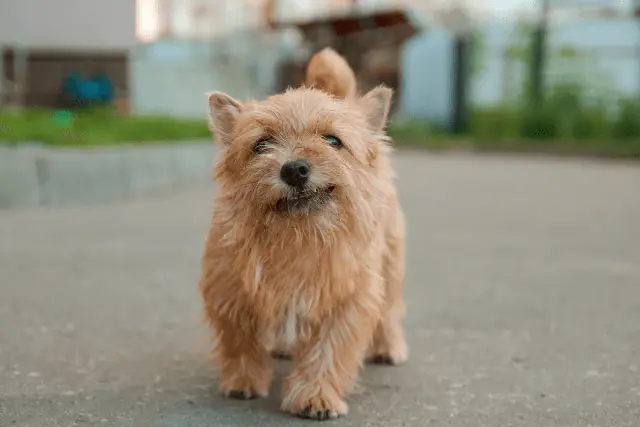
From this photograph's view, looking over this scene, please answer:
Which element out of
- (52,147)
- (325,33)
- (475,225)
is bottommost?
(475,225)

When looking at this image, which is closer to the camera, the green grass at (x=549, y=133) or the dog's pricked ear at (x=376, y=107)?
the dog's pricked ear at (x=376, y=107)

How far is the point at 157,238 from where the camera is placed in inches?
292

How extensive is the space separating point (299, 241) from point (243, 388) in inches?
27.1

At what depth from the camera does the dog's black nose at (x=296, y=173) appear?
9.25 ft

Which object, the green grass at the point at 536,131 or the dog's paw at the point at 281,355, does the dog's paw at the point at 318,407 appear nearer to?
the dog's paw at the point at 281,355

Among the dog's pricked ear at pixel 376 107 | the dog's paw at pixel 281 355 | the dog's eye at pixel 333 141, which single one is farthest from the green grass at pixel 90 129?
the dog's eye at pixel 333 141

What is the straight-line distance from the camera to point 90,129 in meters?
10.7

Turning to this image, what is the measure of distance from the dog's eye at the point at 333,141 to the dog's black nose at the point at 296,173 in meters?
0.21

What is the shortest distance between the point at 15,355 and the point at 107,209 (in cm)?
533

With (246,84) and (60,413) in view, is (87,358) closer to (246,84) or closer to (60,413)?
(60,413)

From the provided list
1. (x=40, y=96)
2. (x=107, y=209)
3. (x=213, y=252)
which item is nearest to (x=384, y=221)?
(x=213, y=252)

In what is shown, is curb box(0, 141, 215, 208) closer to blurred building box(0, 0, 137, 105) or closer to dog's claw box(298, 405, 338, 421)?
blurred building box(0, 0, 137, 105)

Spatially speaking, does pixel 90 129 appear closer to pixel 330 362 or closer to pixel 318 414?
pixel 330 362

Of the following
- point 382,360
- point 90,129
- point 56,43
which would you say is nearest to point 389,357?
point 382,360
